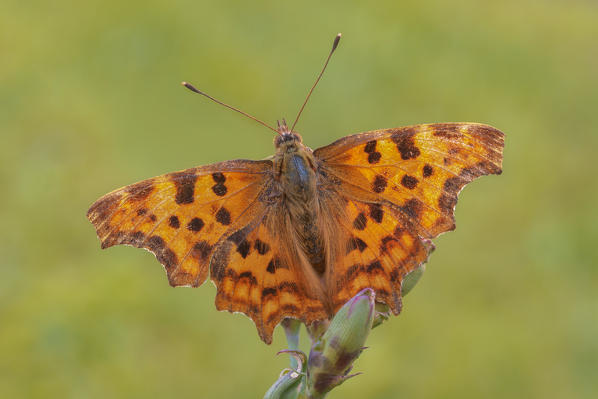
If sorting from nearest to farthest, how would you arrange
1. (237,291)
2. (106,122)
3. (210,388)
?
(237,291) < (210,388) < (106,122)

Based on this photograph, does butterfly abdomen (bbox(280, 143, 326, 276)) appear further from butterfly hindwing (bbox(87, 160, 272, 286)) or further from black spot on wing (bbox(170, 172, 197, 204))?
black spot on wing (bbox(170, 172, 197, 204))

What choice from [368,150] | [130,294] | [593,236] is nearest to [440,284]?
[593,236]

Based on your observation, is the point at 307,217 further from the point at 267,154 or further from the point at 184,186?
the point at 267,154

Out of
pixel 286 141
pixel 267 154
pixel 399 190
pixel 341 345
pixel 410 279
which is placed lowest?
pixel 341 345

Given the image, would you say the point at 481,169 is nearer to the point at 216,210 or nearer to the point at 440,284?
the point at 216,210

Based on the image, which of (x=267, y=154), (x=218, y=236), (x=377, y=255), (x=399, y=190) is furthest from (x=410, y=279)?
(x=267, y=154)

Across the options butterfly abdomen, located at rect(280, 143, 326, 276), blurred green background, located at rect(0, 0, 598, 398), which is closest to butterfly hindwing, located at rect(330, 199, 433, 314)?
butterfly abdomen, located at rect(280, 143, 326, 276)

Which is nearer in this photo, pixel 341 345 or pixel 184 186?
pixel 341 345
